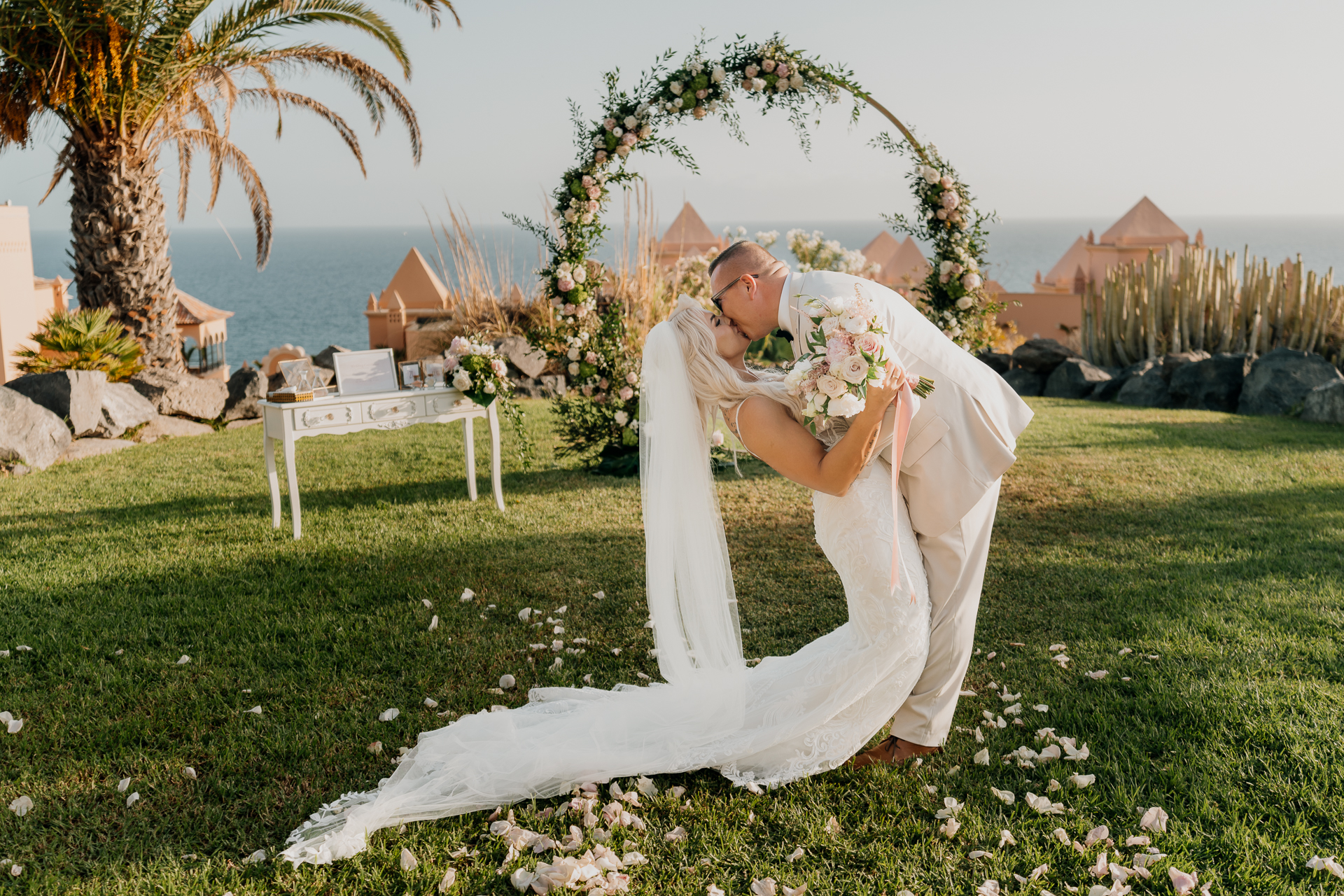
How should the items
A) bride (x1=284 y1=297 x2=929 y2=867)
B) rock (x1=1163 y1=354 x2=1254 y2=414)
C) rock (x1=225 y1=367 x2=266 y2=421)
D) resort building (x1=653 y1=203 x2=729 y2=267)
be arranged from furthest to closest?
1. resort building (x1=653 y1=203 x2=729 y2=267)
2. rock (x1=1163 y1=354 x2=1254 y2=414)
3. rock (x1=225 y1=367 x2=266 y2=421)
4. bride (x1=284 y1=297 x2=929 y2=867)

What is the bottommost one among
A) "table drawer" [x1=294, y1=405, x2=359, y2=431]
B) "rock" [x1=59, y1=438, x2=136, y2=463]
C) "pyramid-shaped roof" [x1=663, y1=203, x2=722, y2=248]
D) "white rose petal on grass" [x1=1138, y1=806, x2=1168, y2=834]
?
"white rose petal on grass" [x1=1138, y1=806, x2=1168, y2=834]

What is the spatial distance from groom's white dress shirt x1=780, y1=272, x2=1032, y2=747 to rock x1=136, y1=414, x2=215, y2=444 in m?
9.14

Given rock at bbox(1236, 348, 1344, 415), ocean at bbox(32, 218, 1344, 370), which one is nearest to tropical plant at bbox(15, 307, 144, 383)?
ocean at bbox(32, 218, 1344, 370)

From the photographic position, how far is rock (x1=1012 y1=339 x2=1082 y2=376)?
1360 centimetres

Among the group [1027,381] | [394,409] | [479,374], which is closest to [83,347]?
[394,409]

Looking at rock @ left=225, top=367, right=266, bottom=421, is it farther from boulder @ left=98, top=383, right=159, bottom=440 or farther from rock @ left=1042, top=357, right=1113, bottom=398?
rock @ left=1042, top=357, right=1113, bottom=398

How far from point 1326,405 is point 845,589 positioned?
32.0 ft

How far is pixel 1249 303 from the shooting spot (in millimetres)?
13594

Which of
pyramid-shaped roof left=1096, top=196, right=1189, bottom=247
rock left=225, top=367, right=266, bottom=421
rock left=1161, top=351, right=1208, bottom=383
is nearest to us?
rock left=225, top=367, right=266, bottom=421

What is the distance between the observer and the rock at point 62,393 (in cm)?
915

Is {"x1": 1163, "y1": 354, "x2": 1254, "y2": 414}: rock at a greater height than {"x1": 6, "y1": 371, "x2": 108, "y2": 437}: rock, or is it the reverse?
{"x1": 6, "y1": 371, "x2": 108, "y2": 437}: rock

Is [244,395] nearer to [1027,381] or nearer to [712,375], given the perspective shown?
[712,375]

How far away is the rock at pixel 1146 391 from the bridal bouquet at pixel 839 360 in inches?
429

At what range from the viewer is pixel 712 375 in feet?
10.6
